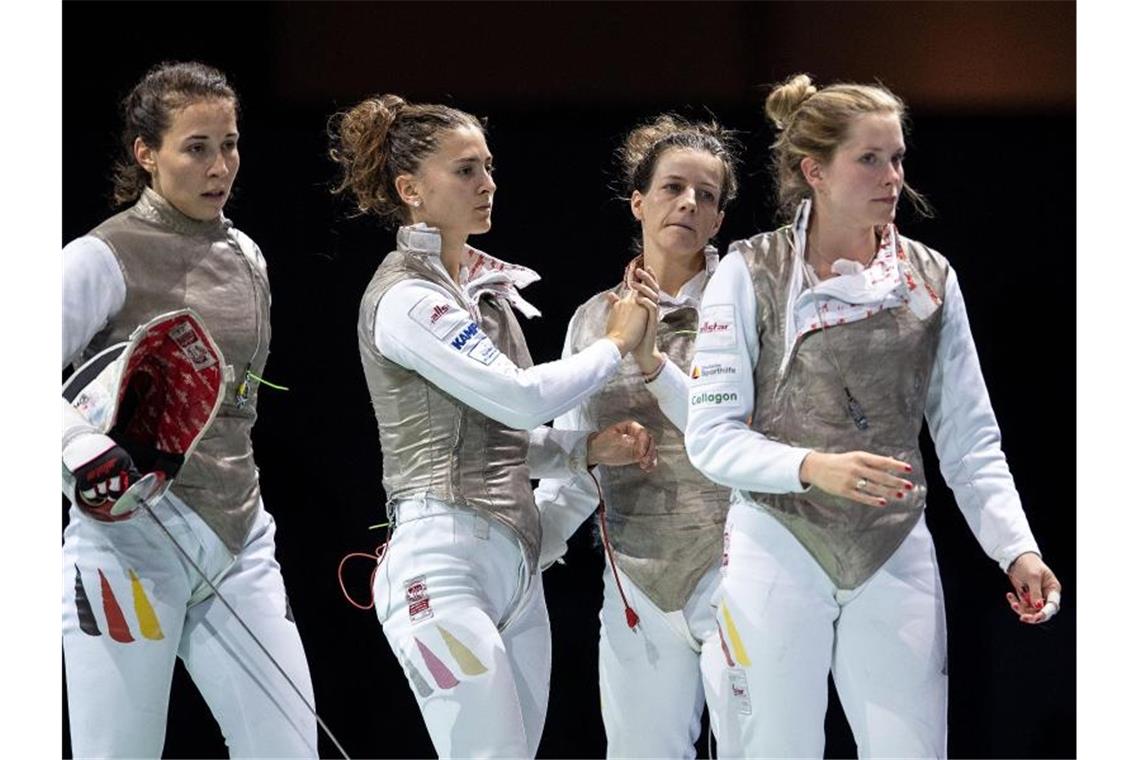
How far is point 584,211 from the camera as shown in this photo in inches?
148

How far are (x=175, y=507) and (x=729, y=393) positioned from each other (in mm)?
843

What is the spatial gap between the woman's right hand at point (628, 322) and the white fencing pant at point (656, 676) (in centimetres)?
39

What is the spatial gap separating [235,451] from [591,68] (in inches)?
60.3

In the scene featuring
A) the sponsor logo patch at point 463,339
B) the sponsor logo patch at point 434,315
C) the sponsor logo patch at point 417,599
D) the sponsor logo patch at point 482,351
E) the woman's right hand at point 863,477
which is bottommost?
the sponsor logo patch at point 417,599

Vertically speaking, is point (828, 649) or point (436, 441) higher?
point (436, 441)

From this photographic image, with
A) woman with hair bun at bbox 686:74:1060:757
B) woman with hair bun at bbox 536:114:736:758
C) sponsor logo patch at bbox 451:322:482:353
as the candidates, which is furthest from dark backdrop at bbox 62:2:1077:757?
woman with hair bun at bbox 686:74:1060:757

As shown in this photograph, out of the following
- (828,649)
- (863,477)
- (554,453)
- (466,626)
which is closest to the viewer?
(863,477)

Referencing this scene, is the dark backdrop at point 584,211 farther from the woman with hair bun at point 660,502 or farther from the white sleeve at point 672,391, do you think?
the white sleeve at point 672,391

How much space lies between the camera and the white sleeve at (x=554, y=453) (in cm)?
269

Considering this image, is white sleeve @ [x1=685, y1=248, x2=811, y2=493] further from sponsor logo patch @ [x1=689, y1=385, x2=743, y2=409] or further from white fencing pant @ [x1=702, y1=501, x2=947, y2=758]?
white fencing pant @ [x1=702, y1=501, x2=947, y2=758]

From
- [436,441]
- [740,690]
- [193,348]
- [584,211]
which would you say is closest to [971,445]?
[740,690]

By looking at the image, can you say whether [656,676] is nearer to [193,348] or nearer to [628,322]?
[628,322]

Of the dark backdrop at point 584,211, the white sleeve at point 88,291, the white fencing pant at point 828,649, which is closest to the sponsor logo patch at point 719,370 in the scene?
the white fencing pant at point 828,649

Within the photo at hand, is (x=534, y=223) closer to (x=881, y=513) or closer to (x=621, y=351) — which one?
(x=621, y=351)
